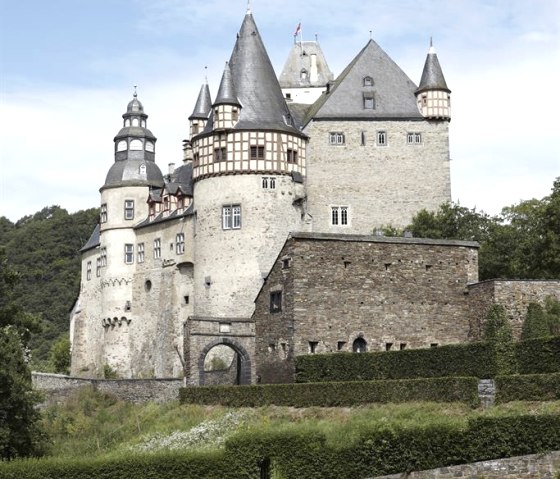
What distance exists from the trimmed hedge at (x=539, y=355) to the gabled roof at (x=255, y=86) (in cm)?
2985

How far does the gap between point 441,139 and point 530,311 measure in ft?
92.3

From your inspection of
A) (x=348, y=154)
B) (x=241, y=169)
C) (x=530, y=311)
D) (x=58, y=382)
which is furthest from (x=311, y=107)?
(x=530, y=311)

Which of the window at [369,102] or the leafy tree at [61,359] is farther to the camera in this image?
the leafy tree at [61,359]

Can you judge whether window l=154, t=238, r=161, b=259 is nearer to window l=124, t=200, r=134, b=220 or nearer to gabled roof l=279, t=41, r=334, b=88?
window l=124, t=200, r=134, b=220

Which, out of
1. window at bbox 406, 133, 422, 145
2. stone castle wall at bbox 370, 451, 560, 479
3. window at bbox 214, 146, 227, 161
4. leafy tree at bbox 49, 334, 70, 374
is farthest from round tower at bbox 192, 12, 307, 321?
stone castle wall at bbox 370, 451, 560, 479

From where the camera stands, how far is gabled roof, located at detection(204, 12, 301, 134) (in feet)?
229

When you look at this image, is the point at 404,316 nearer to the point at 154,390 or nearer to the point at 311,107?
the point at 154,390

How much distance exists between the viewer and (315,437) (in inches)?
1329

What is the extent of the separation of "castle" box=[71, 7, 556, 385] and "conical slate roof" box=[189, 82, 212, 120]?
0.13 m

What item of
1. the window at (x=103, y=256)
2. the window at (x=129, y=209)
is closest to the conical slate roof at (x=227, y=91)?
the window at (x=129, y=209)

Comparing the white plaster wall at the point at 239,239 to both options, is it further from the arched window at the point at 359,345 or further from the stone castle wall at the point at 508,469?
the stone castle wall at the point at 508,469

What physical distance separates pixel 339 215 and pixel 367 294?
23.0 meters

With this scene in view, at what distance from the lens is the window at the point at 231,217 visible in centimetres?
6838

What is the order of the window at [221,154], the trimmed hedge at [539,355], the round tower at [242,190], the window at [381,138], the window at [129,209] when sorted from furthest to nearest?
the window at [129,209]
the window at [381,138]
the window at [221,154]
the round tower at [242,190]
the trimmed hedge at [539,355]
